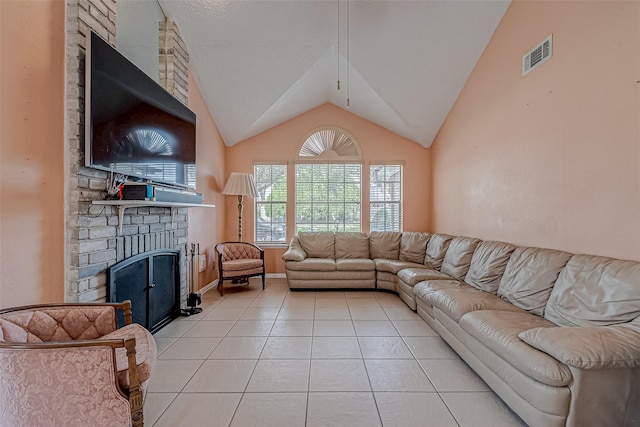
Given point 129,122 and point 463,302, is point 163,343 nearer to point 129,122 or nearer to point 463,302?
point 129,122

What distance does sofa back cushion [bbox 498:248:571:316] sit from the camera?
2264 millimetres

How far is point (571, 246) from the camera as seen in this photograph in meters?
2.38

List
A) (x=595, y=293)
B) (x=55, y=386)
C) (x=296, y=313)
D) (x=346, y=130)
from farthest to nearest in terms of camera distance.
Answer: (x=346, y=130), (x=296, y=313), (x=595, y=293), (x=55, y=386)

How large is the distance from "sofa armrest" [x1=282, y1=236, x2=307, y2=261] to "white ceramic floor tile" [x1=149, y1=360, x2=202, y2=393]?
88.2 inches

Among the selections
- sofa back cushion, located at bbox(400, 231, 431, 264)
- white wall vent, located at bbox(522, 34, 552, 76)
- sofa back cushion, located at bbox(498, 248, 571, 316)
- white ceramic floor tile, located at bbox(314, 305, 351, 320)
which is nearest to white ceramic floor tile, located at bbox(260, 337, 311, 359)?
white ceramic floor tile, located at bbox(314, 305, 351, 320)

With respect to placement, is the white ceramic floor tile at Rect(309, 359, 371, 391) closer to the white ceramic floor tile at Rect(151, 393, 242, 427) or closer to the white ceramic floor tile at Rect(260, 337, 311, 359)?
the white ceramic floor tile at Rect(260, 337, 311, 359)

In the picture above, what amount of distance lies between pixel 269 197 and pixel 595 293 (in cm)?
458

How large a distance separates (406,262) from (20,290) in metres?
4.29

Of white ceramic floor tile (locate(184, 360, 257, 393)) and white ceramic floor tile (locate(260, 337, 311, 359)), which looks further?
white ceramic floor tile (locate(260, 337, 311, 359))

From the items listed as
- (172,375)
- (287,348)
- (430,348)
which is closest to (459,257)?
(430,348)

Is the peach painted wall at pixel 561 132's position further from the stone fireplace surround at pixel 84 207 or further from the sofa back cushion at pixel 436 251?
the stone fireplace surround at pixel 84 207

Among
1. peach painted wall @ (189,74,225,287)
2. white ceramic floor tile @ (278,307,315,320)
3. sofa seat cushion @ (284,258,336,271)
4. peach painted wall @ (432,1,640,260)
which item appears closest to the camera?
peach painted wall @ (432,1,640,260)

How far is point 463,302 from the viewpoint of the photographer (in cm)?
243

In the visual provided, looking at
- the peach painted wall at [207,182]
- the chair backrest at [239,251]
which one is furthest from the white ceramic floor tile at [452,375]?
the peach painted wall at [207,182]
